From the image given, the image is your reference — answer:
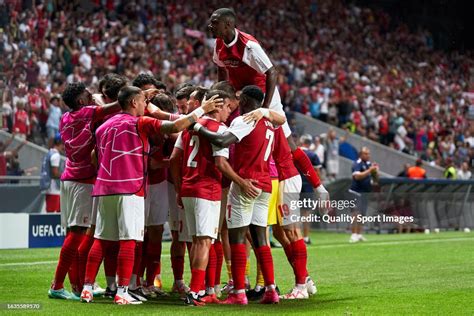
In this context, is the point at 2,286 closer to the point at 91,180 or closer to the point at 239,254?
the point at 91,180

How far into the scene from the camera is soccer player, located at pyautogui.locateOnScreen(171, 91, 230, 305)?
33.9 feet

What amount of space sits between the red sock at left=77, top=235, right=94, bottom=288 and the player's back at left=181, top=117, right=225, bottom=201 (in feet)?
4.67

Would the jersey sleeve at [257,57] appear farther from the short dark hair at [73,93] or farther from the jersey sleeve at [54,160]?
the jersey sleeve at [54,160]

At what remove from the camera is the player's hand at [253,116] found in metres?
10.4

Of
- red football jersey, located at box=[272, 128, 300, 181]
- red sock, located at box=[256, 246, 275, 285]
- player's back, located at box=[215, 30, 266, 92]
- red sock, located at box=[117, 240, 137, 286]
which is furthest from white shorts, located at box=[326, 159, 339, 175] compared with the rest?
red sock, located at box=[117, 240, 137, 286]

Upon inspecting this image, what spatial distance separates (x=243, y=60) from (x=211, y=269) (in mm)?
2481

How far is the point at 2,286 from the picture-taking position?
1238cm

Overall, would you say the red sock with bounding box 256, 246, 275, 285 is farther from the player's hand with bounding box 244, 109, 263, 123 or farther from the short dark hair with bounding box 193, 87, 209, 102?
the short dark hair with bounding box 193, 87, 209, 102

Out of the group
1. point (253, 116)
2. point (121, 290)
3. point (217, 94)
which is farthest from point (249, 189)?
point (121, 290)

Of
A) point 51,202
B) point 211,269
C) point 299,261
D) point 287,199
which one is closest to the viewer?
point 211,269

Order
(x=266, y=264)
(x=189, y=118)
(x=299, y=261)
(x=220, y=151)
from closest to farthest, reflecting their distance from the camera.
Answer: (x=189, y=118) → (x=220, y=151) → (x=266, y=264) → (x=299, y=261)

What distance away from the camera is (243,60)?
1173 cm

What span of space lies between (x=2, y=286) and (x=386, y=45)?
32.2 meters

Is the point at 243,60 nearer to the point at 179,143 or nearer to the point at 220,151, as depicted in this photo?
the point at 179,143
